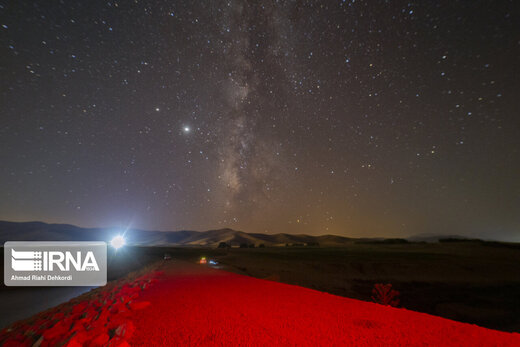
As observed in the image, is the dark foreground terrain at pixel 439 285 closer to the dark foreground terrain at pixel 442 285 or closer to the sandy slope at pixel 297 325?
the dark foreground terrain at pixel 442 285

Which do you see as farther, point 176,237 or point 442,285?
point 176,237

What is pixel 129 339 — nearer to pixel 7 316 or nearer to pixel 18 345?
pixel 18 345

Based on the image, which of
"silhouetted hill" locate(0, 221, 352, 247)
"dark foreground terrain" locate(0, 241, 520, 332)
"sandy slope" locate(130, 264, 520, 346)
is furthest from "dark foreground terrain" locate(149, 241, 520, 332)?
"silhouetted hill" locate(0, 221, 352, 247)

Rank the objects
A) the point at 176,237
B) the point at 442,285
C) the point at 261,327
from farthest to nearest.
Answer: the point at 176,237, the point at 442,285, the point at 261,327

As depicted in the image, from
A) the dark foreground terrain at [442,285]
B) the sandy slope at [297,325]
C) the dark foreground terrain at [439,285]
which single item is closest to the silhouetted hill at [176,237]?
the dark foreground terrain at [439,285]

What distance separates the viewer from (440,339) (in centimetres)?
327

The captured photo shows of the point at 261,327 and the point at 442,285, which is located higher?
the point at 261,327

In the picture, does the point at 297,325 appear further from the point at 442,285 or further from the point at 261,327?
the point at 442,285

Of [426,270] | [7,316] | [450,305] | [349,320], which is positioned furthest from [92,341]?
[426,270]

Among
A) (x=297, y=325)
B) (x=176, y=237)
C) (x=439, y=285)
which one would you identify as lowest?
(x=176, y=237)

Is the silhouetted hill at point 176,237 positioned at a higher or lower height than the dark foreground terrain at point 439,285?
lower

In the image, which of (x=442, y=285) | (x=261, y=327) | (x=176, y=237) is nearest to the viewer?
(x=261, y=327)

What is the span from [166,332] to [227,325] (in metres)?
1.00

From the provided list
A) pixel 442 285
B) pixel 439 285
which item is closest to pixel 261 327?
pixel 439 285
